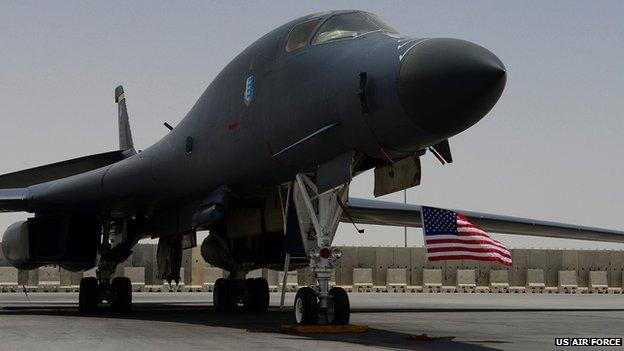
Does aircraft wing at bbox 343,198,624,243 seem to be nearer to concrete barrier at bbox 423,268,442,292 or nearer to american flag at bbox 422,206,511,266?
american flag at bbox 422,206,511,266

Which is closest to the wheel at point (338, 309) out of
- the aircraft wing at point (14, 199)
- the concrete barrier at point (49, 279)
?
the aircraft wing at point (14, 199)

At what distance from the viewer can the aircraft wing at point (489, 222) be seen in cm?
2230

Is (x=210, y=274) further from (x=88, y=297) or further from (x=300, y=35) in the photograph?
(x=300, y=35)

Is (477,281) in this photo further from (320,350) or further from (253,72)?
(320,350)

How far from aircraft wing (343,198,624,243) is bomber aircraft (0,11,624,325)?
0.10 meters

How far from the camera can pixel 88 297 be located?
2017 cm

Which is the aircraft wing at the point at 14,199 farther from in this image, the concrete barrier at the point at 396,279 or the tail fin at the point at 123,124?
the concrete barrier at the point at 396,279

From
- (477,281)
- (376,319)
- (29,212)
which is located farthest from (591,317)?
(477,281)

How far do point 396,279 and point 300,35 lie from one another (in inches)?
1098

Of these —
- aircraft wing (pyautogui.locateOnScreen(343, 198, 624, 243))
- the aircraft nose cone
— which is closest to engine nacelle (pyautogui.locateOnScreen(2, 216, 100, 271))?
aircraft wing (pyautogui.locateOnScreen(343, 198, 624, 243))

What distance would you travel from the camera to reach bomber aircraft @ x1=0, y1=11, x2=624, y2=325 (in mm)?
11133

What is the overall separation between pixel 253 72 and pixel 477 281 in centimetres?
2959

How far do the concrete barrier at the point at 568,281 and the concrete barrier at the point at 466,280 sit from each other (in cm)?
373

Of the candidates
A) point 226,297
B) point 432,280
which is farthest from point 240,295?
point 432,280
